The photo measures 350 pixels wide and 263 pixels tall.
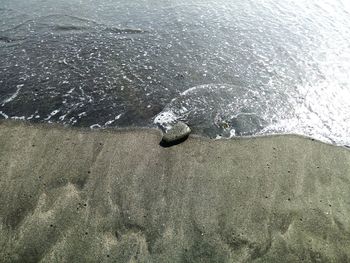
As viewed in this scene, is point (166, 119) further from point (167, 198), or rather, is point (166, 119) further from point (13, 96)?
point (13, 96)

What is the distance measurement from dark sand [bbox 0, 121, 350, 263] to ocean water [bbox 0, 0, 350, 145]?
800 millimetres

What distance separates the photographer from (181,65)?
1078 centimetres

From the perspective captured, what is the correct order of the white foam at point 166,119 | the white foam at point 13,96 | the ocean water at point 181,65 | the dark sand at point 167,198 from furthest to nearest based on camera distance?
1. the white foam at point 13,96
2. the ocean water at point 181,65
3. the white foam at point 166,119
4. the dark sand at point 167,198

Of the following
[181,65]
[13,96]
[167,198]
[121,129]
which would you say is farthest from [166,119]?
[13,96]

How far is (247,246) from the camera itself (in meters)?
5.73

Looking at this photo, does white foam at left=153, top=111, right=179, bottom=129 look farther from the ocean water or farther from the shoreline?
the shoreline

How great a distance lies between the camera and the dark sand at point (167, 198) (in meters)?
5.64

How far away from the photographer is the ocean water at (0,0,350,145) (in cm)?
854

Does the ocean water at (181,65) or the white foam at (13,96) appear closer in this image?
the ocean water at (181,65)

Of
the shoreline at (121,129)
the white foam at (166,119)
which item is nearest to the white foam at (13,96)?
the shoreline at (121,129)

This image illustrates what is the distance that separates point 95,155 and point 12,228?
224cm

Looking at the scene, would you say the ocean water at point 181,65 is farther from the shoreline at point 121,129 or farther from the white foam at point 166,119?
the shoreline at point 121,129

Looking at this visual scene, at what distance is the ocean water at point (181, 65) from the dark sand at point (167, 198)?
31.5 inches

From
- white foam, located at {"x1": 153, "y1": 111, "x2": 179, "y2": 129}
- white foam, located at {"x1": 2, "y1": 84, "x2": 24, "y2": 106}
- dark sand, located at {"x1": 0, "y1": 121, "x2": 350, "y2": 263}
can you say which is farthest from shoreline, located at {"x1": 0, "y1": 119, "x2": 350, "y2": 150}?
white foam, located at {"x1": 2, "y1": 84, "x2": 24, "y2": 106}
